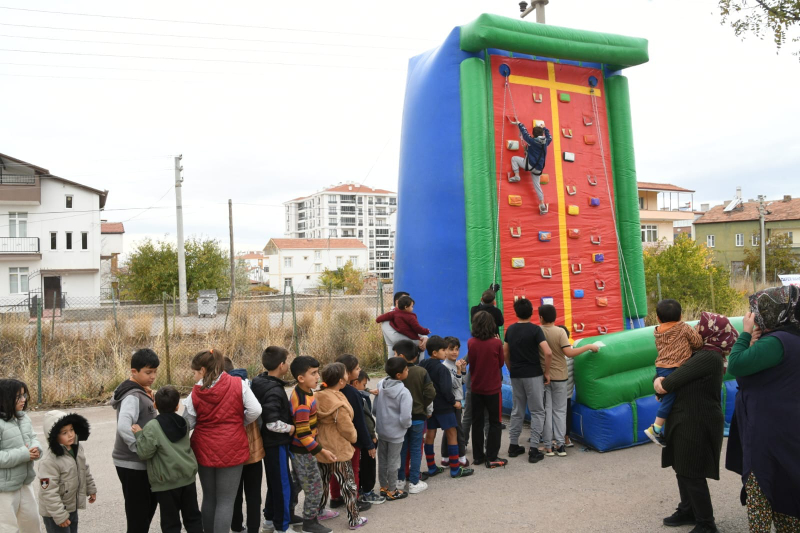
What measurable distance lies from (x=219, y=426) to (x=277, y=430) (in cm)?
42

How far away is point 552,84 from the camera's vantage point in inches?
351

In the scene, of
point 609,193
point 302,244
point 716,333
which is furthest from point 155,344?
point 302,244

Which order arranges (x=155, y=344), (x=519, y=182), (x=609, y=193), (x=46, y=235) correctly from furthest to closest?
(x=46, y=235) < (x=155, y=344) < (x=609, y=193) < (x=519, y=182)

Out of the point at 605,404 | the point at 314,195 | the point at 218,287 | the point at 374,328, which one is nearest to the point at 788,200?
the point at 218,287

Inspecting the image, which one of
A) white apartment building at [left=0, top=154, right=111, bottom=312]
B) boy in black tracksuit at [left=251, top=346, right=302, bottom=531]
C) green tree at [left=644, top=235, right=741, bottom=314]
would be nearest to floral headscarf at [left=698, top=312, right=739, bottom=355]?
boy in black tracksuit at [left=251, top=346, right=302, bottom=531]

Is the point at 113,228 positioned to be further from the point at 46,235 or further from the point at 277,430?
the point at 277,430

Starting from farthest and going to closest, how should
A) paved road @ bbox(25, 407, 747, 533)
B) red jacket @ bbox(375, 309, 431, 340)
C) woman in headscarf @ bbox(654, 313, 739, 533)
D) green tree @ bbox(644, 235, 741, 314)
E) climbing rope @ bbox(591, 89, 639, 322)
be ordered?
green tree @ bbox(644, 235, 741, 314)
climbing rope @ bbox(591, 89, 639, 322)
red jacket @ bbox(375, 309, 431, 340)
paved road @ bbox(25, 407, 747, 533)
woman in headscarf @ bbox(654, 313, 739, 533)

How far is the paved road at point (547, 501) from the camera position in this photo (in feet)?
15.0

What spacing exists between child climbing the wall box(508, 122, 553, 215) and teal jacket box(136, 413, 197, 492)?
18.7 feet

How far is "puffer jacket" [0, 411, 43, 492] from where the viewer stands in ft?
12.0

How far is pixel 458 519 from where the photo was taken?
4.70 metres

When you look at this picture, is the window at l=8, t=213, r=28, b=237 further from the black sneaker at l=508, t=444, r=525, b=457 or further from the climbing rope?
the black sneaker at l=508, t=444, r=525, b=457

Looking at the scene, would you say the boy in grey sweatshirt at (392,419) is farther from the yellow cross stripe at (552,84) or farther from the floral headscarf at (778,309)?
the yellow cross stripe at (552,84)

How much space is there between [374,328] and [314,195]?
9519 cm
